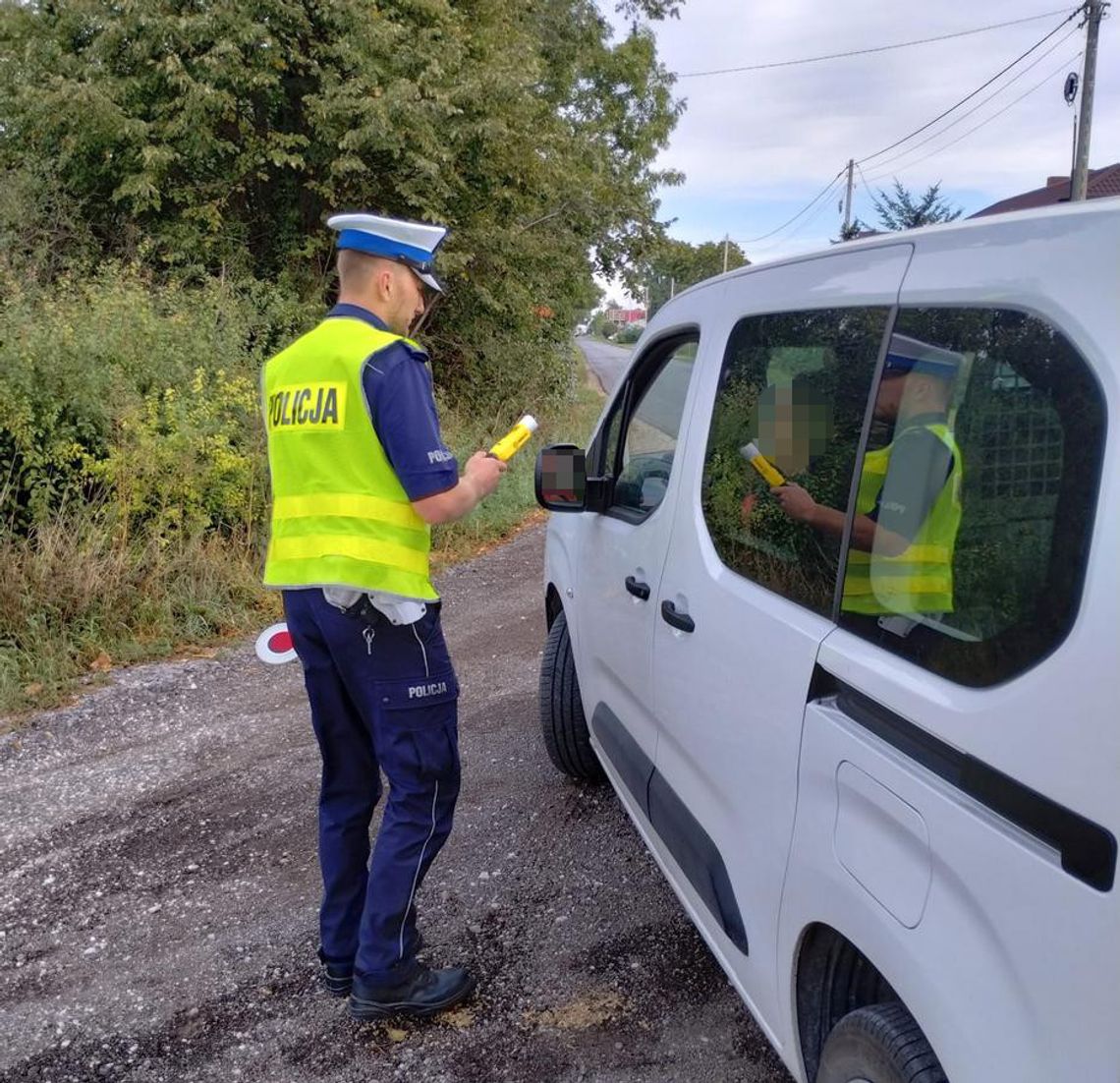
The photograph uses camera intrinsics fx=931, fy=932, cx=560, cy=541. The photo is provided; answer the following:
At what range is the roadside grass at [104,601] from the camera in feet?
17.3

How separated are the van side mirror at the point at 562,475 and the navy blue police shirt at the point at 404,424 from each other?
636 mm

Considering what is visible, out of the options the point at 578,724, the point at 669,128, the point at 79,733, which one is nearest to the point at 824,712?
the point at 578,724

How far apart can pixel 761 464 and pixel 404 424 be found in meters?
0.86

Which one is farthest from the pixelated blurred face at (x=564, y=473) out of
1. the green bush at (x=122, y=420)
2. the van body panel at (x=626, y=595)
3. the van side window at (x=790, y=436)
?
the green bush at (x=122, y=420)

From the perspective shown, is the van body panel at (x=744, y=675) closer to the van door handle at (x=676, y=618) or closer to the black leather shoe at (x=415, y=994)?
the van door handle at (x=676, y=618)

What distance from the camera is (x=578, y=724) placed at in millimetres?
3729

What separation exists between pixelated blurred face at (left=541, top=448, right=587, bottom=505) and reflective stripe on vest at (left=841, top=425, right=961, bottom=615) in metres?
1.27

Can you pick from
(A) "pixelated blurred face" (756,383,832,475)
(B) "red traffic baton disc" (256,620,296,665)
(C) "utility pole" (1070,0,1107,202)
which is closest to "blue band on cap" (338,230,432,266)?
(A) "pixelated blurred face" (756,383,832,475)

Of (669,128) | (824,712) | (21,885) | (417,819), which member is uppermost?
(669,128)

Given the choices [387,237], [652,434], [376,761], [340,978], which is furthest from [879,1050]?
[387,237]

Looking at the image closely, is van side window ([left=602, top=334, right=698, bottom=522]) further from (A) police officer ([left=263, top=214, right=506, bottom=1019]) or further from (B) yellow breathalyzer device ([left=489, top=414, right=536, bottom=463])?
(A) police officer ([left=263, top=214, right=506, bottom=1019])

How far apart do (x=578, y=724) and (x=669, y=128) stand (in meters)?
20.7

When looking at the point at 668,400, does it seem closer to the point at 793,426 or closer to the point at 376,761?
the point at 793,426

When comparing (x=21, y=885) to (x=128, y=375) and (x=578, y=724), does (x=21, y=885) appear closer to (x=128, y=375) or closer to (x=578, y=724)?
(x=578, y=724)
